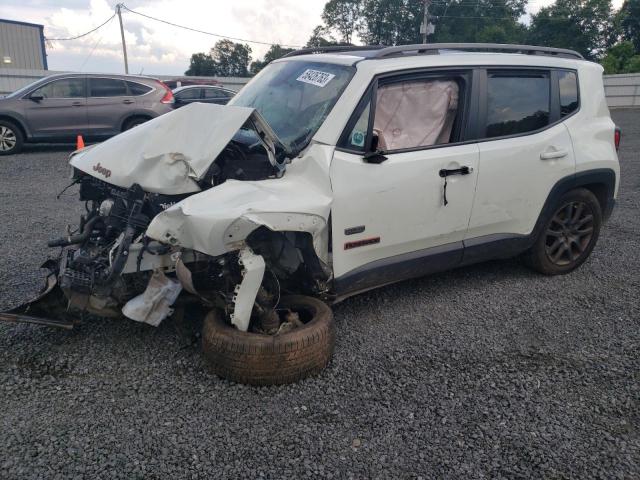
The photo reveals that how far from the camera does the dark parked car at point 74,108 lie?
37.5 ft

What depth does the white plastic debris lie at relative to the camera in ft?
10.5

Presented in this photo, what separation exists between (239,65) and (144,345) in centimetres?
6482

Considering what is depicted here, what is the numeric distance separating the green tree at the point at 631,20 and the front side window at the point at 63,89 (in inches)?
2215

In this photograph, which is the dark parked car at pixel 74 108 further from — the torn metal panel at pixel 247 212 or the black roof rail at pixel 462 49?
the torn metal panel at pixel 247 212

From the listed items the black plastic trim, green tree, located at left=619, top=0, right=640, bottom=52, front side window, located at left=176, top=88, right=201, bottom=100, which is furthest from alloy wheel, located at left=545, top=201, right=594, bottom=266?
green tree, located at left=619, top=0, right=640, bottom=52

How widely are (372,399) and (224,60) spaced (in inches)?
2573

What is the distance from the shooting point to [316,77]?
3912 millimetres

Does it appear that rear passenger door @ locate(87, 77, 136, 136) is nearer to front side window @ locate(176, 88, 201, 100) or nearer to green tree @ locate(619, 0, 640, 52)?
front side window @ locate(176, 88, 201, 100)

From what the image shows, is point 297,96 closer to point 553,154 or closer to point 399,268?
point 399,268

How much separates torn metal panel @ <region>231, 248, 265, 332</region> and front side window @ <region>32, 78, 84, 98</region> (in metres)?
10.7

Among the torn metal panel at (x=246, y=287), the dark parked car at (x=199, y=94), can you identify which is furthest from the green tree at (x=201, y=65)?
the torn metal panel at (x=246, y=287)

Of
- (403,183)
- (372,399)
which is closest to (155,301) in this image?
(372,399)

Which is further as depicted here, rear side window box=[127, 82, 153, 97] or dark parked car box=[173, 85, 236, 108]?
dark parked car box=[173, 85, 236, 108]

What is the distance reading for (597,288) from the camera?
465cm
